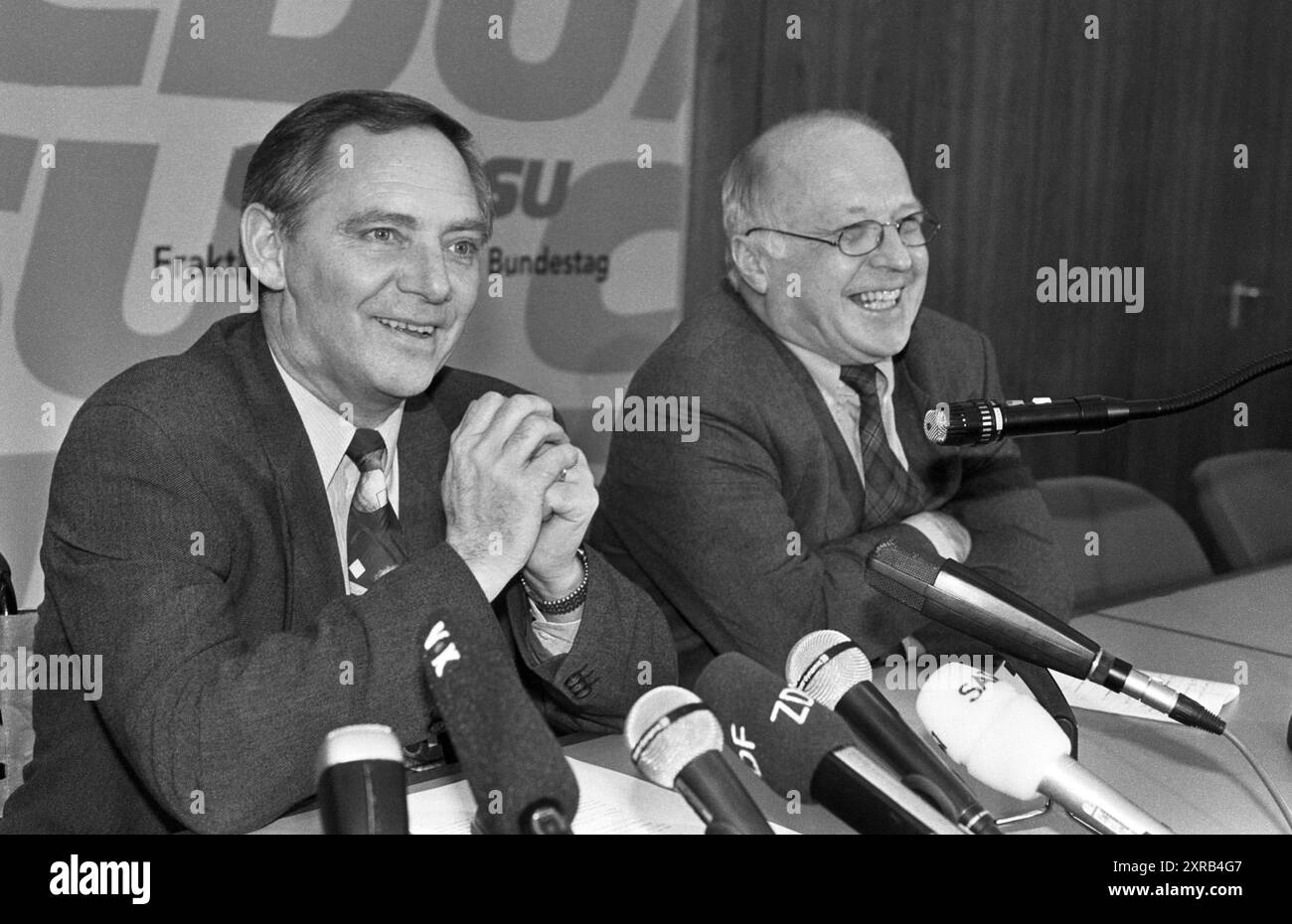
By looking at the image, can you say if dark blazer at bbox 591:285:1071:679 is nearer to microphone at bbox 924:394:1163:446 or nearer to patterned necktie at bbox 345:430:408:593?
patterned necktie at bbox 345:430:408:593

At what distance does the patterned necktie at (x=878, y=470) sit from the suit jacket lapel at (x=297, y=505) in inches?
37.5

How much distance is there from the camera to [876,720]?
0.98m

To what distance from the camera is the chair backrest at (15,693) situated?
160 cm

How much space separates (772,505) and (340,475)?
2.14ft

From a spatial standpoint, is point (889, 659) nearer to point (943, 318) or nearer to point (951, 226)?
point (943, 318)

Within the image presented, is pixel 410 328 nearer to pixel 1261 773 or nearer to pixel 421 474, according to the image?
pixel 421 474

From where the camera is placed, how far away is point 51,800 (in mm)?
1498

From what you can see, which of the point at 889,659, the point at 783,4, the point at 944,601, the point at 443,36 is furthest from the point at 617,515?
the point at 783,4

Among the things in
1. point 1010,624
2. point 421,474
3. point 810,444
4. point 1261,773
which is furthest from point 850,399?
point 1010,624

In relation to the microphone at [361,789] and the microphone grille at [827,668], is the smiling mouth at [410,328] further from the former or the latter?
the microphone at [361,789]

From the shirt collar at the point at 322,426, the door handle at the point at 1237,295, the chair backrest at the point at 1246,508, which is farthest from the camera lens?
the door handle at the point at 1237,295

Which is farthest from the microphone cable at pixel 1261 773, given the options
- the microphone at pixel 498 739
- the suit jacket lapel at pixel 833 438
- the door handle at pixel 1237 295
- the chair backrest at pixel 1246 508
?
the door handle at pixel 1237 295

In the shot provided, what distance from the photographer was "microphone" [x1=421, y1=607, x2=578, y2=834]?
73 centimetres

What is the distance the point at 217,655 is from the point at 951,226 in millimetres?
3459
